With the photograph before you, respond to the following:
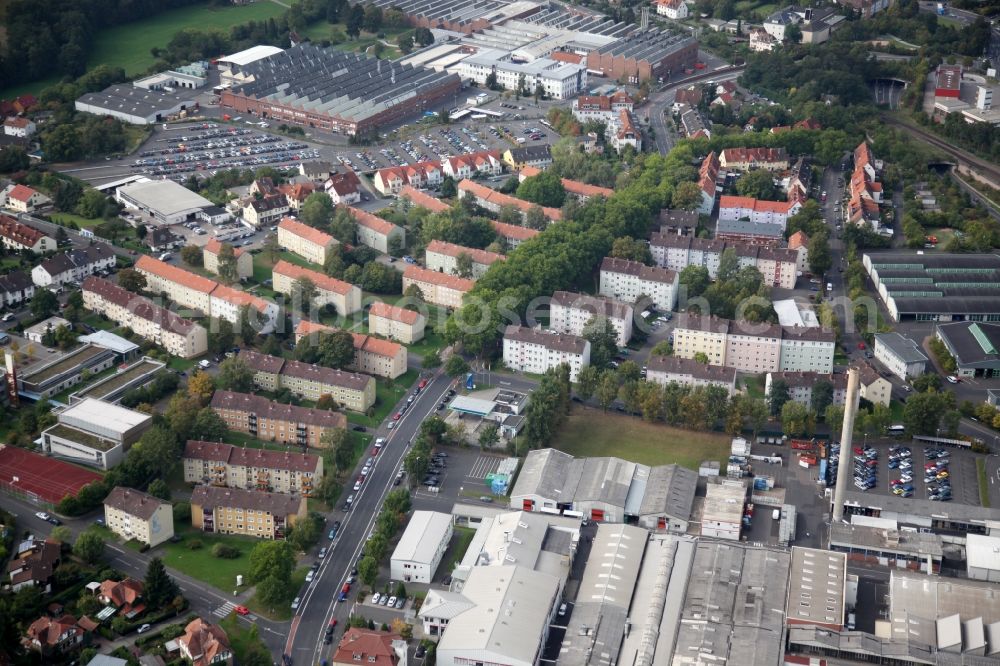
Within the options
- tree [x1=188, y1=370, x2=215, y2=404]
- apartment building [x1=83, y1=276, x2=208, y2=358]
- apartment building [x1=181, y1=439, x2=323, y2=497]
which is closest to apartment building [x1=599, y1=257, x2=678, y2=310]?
apartment building [x1=83, y1=276, x2=208, y2=358]

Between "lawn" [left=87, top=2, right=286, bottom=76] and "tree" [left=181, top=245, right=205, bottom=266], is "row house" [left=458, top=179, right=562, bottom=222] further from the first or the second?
"lawn" [left=87, top=2, right=286, bottom=76]

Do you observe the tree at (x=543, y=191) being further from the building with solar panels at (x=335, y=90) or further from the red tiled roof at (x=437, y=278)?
the building with solar panels at (x=335, y=90)

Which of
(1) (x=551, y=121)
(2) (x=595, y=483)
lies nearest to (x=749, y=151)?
(1) (x=551, y=121)

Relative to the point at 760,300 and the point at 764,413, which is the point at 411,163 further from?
the point at 764,413

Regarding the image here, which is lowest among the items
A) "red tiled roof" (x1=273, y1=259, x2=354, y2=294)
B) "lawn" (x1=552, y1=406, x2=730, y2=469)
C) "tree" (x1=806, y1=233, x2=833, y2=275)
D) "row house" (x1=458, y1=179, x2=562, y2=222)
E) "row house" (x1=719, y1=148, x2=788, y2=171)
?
"row house" (x1=719, y1=148, x2=788, y2=171)

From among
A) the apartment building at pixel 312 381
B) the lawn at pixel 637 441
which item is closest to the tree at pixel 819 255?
the lawn at pixel 637 441

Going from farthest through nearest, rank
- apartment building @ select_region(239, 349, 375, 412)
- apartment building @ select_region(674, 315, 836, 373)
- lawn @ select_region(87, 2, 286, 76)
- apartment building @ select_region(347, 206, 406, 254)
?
1. lawn @ select_region(87, 2, 286, 76)
2. apartment building @ select_region(347, 206, 406, 254)
3. apartment building @ select_region(674, 315, 836, 373)
4. apartment building @ select_region(239, 349, 375, 412)

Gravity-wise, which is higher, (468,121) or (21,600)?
(21,600)
